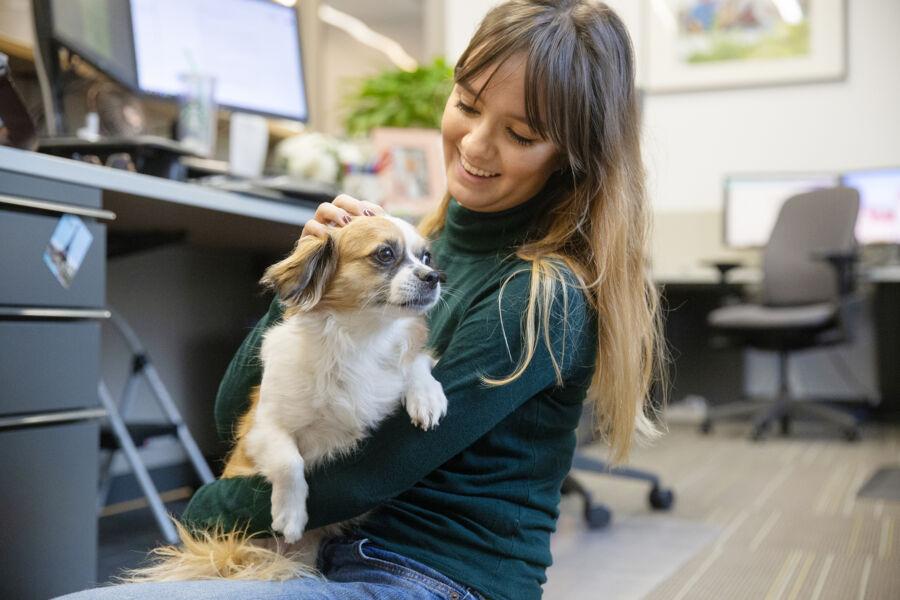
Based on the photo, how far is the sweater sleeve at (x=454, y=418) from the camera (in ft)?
3.54

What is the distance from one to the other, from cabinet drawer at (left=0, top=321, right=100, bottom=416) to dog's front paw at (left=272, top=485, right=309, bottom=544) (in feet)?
1.76

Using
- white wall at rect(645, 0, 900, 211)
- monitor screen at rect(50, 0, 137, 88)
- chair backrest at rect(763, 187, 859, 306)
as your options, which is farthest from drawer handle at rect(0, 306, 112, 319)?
white wall at rect(645, 0, 900, 211)

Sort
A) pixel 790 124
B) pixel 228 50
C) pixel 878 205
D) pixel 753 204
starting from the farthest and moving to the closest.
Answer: pixel 790 124 → pixel 753 204 → pixel 878 205 → pixel 228 50

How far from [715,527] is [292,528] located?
2.01 meters

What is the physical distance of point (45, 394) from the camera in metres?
1.44

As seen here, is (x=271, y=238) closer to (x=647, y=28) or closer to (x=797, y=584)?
(x=797, y=584)

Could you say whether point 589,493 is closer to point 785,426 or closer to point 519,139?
point 519,139

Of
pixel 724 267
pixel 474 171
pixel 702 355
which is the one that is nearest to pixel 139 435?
pixel 474 171

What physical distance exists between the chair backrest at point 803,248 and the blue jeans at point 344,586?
4.08 meters

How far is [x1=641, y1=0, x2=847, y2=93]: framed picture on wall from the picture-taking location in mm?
5484

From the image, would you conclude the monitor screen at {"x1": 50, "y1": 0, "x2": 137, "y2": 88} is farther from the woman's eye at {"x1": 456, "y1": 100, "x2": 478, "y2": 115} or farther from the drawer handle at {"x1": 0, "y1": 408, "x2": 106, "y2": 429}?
the woman's eye at {"x1": 456, "y1": 100, "x2": 478, "y2": 115}

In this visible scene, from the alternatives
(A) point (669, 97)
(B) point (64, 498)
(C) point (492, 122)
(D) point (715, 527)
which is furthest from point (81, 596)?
(A) point (669, 97)

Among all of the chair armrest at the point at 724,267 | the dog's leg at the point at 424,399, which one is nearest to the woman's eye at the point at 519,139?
the dog's leg at the point at 424,399

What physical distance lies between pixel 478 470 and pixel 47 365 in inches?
29.5
